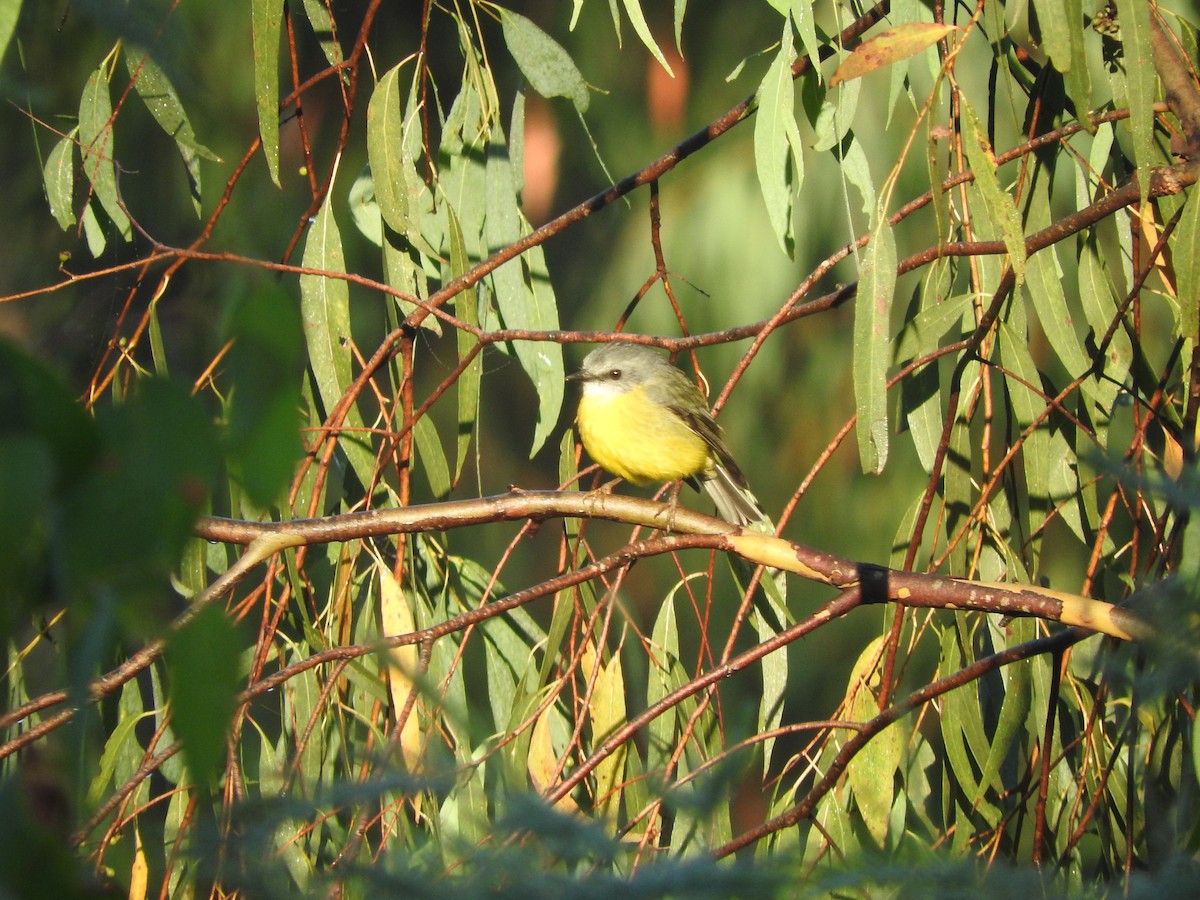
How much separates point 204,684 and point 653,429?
2108 millimetres

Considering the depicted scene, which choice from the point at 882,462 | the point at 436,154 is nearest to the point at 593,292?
the point at 436,154

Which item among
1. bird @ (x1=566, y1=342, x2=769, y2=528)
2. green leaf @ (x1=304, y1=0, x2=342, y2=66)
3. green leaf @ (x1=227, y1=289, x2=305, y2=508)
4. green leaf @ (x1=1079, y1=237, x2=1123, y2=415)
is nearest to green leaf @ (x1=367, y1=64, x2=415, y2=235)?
green leaf @ (x1=304, y1=0, x2=342, y2=66)

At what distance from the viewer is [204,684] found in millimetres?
496

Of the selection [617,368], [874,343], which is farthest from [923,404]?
[617,368]

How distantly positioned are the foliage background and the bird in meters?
0.23

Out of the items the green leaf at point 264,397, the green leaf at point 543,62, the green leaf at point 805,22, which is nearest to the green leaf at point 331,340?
the green leaf at point 543,62

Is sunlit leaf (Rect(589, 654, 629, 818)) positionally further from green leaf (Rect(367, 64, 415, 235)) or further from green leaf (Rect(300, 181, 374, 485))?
green leaf (Rect(367, 64, 415, 235))

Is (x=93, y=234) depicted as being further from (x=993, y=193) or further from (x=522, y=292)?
(x=993, y=193)

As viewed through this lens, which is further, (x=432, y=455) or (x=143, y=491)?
(x=432, y=455)

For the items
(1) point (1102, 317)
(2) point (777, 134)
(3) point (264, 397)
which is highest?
(2) point (777, 134)

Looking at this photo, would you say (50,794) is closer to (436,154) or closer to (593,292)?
(436,154)

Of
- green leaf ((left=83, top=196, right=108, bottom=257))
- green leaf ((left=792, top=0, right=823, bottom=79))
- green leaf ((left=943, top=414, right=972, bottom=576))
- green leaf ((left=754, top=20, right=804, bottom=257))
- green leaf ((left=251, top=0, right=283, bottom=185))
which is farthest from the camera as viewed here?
green leaf ((left=83, top=196, right=108, bottom=257))

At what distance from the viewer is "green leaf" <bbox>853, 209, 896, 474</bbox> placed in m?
1.40

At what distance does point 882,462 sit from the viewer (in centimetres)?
144
